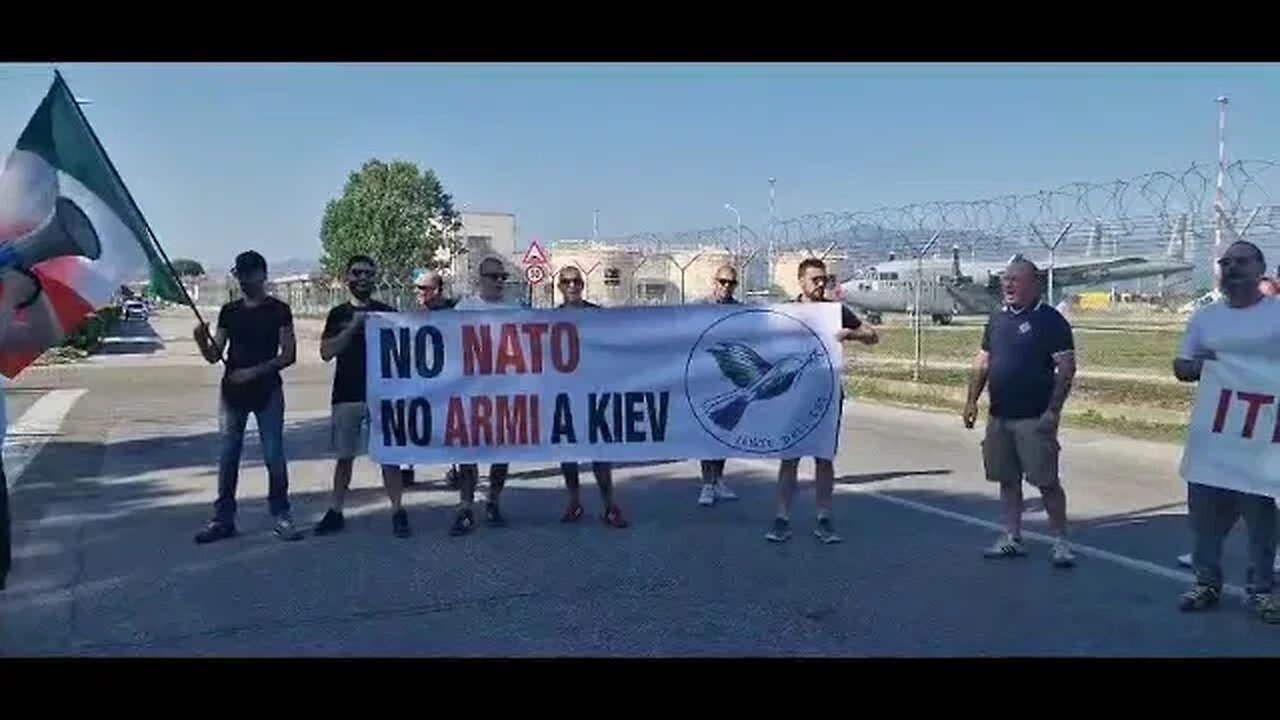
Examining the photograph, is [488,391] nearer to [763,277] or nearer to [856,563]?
[856,563]

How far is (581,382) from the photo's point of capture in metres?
8.22

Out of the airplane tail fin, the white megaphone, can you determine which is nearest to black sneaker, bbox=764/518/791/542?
the airplane tail fin

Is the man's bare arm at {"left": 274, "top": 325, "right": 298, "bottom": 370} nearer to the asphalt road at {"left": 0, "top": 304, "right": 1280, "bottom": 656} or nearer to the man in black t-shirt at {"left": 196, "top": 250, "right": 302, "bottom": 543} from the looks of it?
the man in black t-shirt at {"left": 196, "top": 250, "right": 302, "bottom": 543}

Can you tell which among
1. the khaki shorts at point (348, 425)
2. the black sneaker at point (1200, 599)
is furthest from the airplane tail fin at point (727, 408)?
Answer: the black sneaker at point (1200, 599)

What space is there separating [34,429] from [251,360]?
8.99m

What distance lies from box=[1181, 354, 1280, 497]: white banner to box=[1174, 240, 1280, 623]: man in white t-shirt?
0.19ft

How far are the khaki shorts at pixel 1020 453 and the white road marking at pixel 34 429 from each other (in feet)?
23.2

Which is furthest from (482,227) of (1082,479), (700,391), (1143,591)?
(1143,591)

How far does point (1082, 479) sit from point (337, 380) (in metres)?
6.63

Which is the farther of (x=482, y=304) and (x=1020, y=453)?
(x=482, y=304)

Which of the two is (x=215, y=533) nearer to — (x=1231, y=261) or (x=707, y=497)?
(x=707, y=497)

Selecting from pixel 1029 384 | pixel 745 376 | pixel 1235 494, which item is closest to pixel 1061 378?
pixel 1029 384

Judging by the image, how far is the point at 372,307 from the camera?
8.24 m

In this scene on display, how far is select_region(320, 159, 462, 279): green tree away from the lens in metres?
27.1
